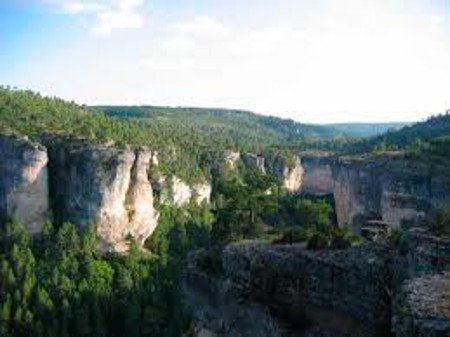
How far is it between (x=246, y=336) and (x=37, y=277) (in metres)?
59.1

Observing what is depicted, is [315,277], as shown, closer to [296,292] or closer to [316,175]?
[296,292]

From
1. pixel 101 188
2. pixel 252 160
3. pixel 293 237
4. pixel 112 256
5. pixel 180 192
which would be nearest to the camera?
pixel 293 237

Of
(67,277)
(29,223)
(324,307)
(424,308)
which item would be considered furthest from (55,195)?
(424,308)

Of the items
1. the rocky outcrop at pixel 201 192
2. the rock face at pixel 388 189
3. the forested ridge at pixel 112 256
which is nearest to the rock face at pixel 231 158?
the rocky outcrop at pixel 201 192

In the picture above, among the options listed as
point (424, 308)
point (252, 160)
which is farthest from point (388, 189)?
point (252, 160)

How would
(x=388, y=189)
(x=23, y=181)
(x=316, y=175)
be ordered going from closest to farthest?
(x=388, y=189) → (x=23, y=181) → (x=316, y=175)

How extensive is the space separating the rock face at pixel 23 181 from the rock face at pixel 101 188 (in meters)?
2.37

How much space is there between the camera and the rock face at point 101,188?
9019 centimetres

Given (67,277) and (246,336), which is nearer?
(246,336)

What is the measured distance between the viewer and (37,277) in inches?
3088

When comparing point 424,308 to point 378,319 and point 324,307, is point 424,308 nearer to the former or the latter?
point 378,319

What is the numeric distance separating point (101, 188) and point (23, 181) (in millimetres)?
8463

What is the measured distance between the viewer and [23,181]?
8962 cm

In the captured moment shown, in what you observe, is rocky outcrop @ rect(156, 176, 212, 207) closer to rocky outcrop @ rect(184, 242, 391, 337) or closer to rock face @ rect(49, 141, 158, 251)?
rock face @ rect(49, 141, 158, 251)
